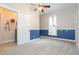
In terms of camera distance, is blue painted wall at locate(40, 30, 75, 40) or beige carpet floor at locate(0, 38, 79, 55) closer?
beige carpet floor at locate(0, 38, 79, 55)

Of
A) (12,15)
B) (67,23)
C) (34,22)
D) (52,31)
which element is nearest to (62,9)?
(67,23)

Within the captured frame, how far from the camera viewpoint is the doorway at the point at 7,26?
16.6 ft

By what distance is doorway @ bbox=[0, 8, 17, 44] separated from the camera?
16.6ft

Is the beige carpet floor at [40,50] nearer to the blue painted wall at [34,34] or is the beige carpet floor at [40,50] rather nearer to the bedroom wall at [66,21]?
the bedroom wall at [66,21]

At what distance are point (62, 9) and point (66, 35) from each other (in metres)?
1.23

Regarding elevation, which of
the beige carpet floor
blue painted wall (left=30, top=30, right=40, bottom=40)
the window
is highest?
the window

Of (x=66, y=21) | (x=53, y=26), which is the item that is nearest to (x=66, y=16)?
(x=66, y=21)

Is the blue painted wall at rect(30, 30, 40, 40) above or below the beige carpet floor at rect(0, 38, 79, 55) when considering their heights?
above

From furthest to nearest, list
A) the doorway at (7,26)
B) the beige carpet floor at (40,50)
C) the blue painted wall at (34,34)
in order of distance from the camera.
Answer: the blue painted wall at (34,34) → the doorway at (7,26) → the beige carpet floor at (40,50)

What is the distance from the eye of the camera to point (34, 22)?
574cm

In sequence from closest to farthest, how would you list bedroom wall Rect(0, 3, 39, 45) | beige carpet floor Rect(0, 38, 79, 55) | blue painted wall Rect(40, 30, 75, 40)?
1. beige carpet floor Rect(0, 38, 79, 55)
2. bedroom wall Rect(0, 3, 39, 45)
3. blue painted wall Rect(40, 30, 75, 40)

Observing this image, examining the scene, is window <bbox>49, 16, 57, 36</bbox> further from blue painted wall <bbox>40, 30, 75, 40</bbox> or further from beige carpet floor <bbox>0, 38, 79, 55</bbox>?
beige carpet floor <bbox>0, 38, 79, 55</bbox>

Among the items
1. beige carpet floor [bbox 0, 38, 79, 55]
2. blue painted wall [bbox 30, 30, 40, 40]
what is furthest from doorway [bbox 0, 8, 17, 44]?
beige carpet floor [bbox 0, 38, 79, 55]

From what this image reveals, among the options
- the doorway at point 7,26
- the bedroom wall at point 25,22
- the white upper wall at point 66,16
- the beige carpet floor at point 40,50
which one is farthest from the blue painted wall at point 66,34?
the doorway at point 7,26
